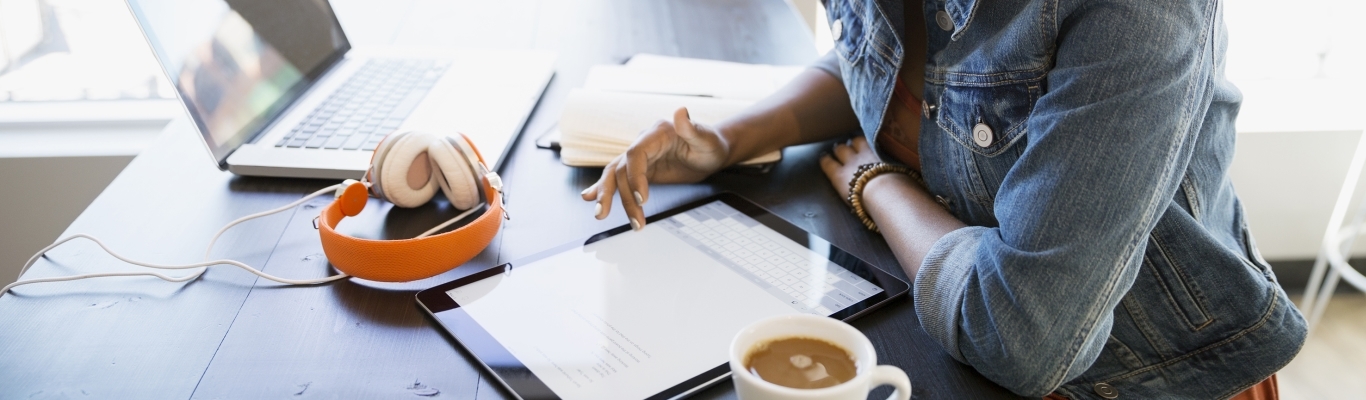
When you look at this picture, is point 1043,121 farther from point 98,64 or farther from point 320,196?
point 98,64

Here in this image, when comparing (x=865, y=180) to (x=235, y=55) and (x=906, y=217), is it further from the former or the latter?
(x=235, y=55)

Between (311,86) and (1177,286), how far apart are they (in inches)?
36.7

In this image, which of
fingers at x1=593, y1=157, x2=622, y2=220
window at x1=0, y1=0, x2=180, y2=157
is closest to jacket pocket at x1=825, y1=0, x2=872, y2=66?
fingers at x1=593, y1=157, x2=622, y2=220

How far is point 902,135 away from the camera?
2.76 ft

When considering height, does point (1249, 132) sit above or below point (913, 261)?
below

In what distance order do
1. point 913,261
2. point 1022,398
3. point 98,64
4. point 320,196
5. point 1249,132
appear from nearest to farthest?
point 1022,398, point 913,261, point 320,196, point 98,64, point 1249,132

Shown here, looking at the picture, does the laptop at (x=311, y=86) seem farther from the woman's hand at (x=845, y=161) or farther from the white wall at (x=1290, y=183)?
the white wall at (x=1290, y=183)

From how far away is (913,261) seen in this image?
2.20 ft

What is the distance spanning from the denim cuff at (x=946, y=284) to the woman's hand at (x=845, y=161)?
0.57 feet

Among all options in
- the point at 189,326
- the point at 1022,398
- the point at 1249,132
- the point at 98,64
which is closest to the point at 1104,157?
the point at 1022,398

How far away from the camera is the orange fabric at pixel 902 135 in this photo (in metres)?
0.82

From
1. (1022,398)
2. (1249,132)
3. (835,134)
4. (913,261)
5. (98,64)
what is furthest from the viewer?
(1249,132)

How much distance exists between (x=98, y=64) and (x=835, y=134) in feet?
4.53

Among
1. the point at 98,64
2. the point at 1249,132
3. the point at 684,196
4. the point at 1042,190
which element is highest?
the point at 1042,190
